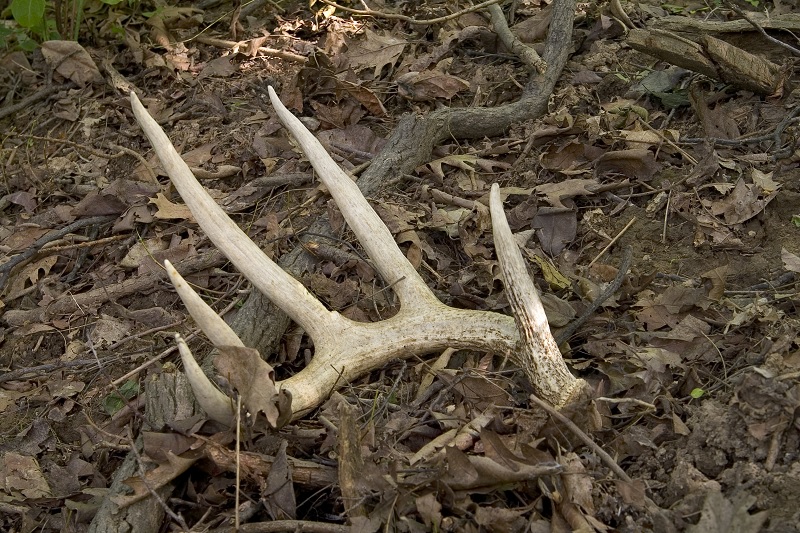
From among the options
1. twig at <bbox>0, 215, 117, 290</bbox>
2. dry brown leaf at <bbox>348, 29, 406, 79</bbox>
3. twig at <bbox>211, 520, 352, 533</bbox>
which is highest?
dry brown leaf at <bbox>348, 29, 406, 79</bbox>

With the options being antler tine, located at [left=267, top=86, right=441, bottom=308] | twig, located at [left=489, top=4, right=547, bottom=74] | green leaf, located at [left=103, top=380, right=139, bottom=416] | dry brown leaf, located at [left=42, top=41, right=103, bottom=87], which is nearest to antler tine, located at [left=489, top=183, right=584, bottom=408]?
antler tine, located at [left=267, top=86, right=441, bottom=308]

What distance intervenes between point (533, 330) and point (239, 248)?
1.06 metres

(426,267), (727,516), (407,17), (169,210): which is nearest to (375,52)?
(407,17)

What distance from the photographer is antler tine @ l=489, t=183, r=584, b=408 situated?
248 cm

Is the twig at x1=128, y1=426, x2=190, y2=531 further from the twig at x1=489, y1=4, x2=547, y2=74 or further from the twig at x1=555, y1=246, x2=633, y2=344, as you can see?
the twig at x1=489, y1=4, x2=547, y2=74

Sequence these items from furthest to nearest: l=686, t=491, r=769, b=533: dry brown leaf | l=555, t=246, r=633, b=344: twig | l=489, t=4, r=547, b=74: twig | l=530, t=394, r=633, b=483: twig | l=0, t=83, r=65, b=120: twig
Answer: l=0, t=83, r=65, b=120: twig
l=489, t=4, r=547, b=74: twig
l=555, t=246, r=633, b=344: twig
l=530, t=394, r=633, b=483: twig
l=686, t=491, r=769, b=533: dry brown leaf

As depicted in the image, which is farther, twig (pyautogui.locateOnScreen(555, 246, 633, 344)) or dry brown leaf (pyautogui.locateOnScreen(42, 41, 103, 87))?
dry brown leaf (pyautogui.locateOnScreen(42, 41, 103, 87))

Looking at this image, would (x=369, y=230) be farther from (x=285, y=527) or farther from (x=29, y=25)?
(x=29, y=25)

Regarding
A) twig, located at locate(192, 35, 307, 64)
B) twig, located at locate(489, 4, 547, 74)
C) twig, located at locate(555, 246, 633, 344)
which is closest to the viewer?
twig, located at locate(555, 246, 633, 344)

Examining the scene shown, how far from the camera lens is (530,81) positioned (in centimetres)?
411

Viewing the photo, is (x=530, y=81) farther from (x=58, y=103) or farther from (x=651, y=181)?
(x=58, y=103)

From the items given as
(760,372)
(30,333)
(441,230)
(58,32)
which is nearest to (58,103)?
(58,32)

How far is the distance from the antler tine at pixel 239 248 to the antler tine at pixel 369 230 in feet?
1.00

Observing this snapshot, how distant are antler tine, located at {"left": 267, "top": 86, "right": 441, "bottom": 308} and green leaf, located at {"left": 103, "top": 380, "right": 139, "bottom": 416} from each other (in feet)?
3.69
